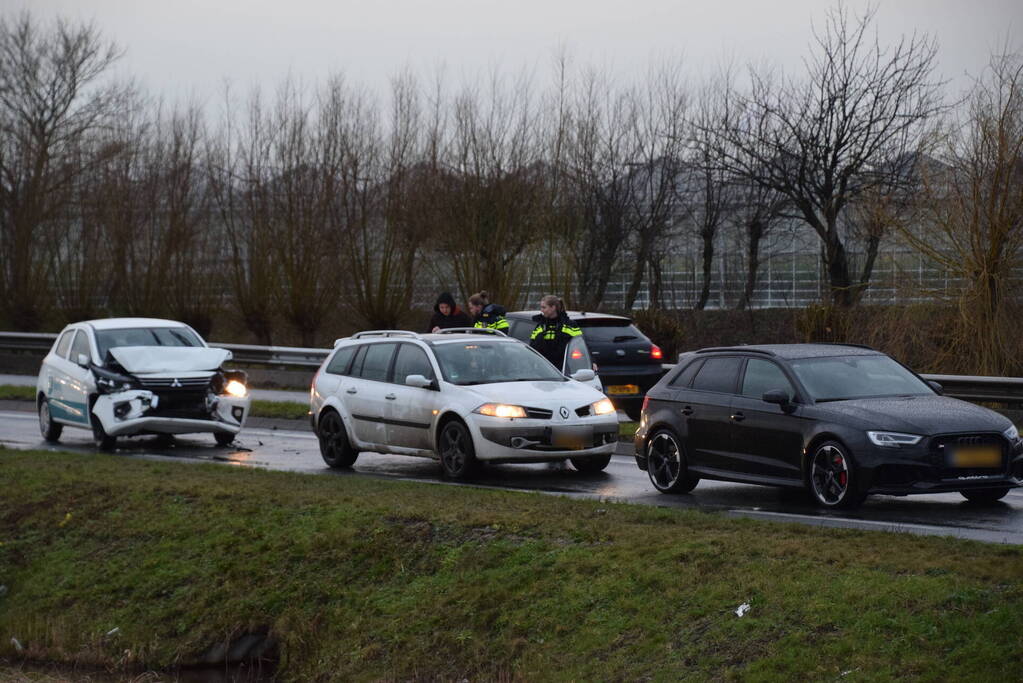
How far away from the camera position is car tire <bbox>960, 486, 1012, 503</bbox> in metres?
11.7

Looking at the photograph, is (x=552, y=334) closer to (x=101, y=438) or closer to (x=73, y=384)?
(x=101, y=438)

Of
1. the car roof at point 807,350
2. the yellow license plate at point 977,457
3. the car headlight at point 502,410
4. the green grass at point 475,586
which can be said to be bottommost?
the green grass at point 475,586

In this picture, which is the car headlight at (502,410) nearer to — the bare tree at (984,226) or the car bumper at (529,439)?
the car bumper at (529,439)

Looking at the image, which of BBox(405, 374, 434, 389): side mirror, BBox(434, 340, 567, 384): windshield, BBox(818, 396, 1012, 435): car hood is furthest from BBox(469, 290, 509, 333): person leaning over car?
BBox(818, 396, 1012, 435): car hood

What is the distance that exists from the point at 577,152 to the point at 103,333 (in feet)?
73.1

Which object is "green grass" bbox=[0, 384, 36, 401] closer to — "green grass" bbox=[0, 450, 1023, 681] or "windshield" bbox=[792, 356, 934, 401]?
"green grass" bbox=[0, 450, 1023, 681]

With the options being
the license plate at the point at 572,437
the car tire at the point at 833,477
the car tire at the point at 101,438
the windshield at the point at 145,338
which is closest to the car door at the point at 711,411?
the car tire at the point at 833,477

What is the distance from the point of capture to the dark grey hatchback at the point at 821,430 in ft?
35.9

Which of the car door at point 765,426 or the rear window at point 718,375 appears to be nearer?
the car door at point 765,426

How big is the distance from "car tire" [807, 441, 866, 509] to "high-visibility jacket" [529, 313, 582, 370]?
6113 mm

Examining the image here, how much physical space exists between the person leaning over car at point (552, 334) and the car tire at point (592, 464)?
2425mm

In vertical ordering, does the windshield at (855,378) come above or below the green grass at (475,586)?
above

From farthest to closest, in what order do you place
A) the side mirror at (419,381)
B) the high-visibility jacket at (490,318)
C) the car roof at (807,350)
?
the high-visibility jacket at (490,318) → the side mirror at (419,381) → the car roof at (807,350)

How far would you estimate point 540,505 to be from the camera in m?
11.2
